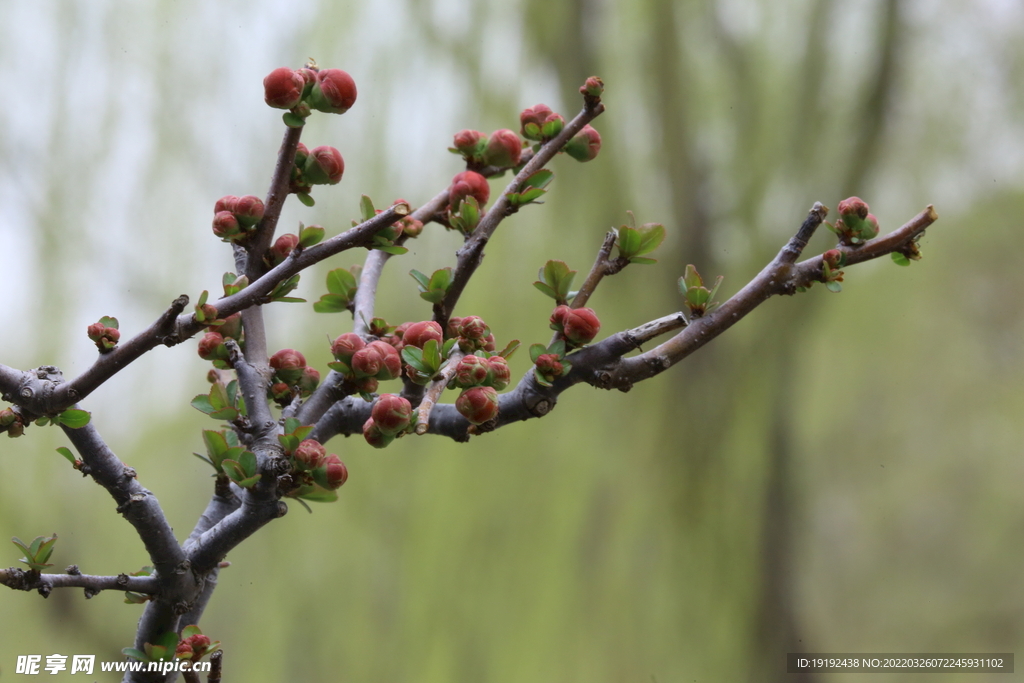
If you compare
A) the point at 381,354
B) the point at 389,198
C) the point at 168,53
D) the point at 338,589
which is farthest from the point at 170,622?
the point at 168,53

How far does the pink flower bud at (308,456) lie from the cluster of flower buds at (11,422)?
0.11 metres

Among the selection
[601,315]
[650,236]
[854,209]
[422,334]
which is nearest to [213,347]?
[422,334]

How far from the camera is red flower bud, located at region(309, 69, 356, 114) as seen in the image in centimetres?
30

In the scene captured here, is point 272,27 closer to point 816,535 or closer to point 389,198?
point 389,198

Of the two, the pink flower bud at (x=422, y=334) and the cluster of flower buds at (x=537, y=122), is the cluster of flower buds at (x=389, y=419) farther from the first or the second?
the cluster of flower buds at (x=537, y=122)

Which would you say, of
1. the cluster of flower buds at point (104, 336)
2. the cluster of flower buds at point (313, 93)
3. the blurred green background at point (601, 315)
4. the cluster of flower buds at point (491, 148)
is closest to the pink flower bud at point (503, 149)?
the cluster of flower buds at point (491, 148)

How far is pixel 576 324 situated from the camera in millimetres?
332

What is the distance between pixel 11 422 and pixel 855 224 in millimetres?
406

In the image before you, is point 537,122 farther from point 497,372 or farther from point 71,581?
point 71,581

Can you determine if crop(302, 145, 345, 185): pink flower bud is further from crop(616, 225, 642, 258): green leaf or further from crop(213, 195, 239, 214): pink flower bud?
crop(616, 225, 642, 258): green leaf

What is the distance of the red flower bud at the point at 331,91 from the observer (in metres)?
0.30

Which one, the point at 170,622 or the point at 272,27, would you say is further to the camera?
the point at 272,27

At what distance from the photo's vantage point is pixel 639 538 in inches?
37.4

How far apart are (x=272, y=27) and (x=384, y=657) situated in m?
0.91
